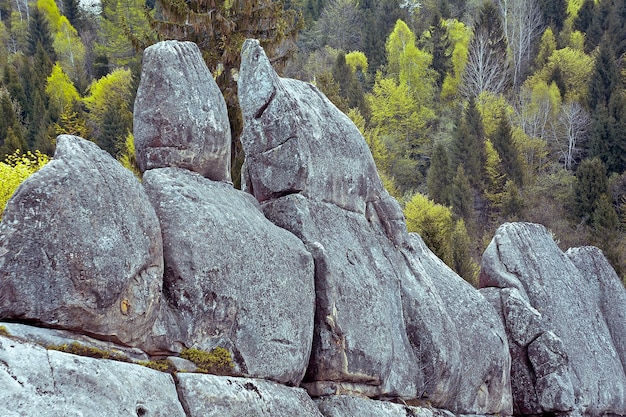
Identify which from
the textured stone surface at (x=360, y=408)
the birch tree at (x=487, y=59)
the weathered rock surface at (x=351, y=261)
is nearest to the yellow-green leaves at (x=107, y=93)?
the birch tree at (x=487, y=59)

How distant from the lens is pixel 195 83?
19.4 metres

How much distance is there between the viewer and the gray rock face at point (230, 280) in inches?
671

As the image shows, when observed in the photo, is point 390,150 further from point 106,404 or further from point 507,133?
point 106,404

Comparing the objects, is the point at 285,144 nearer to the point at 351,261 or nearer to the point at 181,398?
the point at 351,261

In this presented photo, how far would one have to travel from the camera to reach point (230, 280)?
17609mm

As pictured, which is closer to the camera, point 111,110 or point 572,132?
point 111,110

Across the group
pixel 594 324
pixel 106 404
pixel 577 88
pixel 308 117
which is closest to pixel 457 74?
pixel 577 88

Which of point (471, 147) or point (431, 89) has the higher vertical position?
point (471, 147)

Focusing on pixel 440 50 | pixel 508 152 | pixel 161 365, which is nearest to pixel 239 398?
pixel 161 365

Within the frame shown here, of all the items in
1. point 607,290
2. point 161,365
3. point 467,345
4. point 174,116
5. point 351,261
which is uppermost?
point 174,116

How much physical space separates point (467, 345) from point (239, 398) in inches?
359

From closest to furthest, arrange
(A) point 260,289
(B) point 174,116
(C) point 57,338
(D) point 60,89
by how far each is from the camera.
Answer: (C) point 57,338, (A) point 260,289, (B) point 174,116, (D) point 60,89

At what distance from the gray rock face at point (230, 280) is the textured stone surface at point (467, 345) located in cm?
488

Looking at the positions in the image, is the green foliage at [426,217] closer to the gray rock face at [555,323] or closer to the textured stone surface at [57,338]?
the gray rock face at [555,323]
